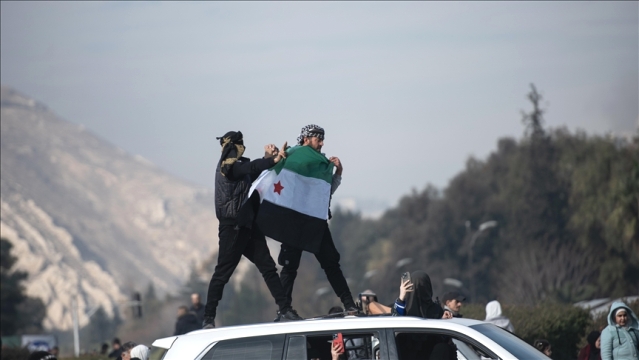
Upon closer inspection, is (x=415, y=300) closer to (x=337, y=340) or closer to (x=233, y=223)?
(x=337, y=340)

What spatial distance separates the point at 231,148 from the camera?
10.9 metres

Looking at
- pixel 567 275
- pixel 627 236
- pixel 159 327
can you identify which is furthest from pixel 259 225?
pixel 159 327

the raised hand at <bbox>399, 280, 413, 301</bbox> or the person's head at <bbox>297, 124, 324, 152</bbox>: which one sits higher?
the person's head at <bbox>297, 124, 324, 152</bbox>

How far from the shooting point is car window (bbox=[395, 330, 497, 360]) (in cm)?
856

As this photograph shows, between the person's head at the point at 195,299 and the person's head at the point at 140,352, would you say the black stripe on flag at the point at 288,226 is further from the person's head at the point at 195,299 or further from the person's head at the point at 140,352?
the person's head at the point at 195,299

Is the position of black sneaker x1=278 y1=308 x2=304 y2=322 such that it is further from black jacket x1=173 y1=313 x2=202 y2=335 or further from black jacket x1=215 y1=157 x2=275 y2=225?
black jacket x1=173 y1=313 x2=202 y2=335

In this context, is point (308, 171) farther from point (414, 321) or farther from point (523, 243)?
point (523, 243)

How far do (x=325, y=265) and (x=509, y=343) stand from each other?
282 centimetres

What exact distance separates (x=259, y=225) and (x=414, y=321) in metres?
2.94

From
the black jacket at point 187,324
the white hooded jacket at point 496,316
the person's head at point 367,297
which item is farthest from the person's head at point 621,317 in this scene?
the black jacket at point 187,324

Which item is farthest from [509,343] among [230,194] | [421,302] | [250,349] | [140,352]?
[140,352]

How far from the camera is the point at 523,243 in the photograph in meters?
80.3

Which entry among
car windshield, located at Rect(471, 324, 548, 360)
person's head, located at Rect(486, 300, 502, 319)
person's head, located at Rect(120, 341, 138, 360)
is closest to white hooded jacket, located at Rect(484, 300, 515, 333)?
person's head, located at Rect(486, 300, 502, 319)

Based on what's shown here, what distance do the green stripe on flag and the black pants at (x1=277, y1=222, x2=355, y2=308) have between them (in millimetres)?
672
